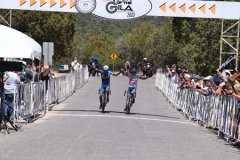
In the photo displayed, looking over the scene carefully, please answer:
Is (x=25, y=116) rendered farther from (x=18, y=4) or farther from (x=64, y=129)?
(x=18, y=4)

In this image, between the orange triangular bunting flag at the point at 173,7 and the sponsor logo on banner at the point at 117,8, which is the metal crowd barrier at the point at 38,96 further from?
the orange triangular bunting flag at the point at 173,7

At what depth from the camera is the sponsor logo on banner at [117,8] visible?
82.4 ft

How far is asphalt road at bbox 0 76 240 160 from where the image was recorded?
40.8 ft

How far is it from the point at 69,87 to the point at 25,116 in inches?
635

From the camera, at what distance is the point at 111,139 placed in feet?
49.5

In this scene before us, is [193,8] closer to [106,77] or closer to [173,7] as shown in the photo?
[173,7]

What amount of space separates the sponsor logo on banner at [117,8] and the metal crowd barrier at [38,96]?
11.5ft

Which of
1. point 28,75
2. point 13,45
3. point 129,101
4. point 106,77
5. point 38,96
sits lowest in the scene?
point 129,101

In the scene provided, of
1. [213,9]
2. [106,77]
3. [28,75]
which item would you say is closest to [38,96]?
[28,75]

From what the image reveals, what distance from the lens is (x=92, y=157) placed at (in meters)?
11.9

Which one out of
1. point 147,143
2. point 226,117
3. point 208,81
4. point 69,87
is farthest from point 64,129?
point 69,87

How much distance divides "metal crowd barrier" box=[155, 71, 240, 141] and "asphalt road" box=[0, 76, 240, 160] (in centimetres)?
42

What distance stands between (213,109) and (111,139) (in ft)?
17.8

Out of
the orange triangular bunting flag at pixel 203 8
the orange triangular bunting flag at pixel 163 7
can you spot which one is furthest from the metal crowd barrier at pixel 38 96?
the orange triangular bunting flag at pixel 203 8
